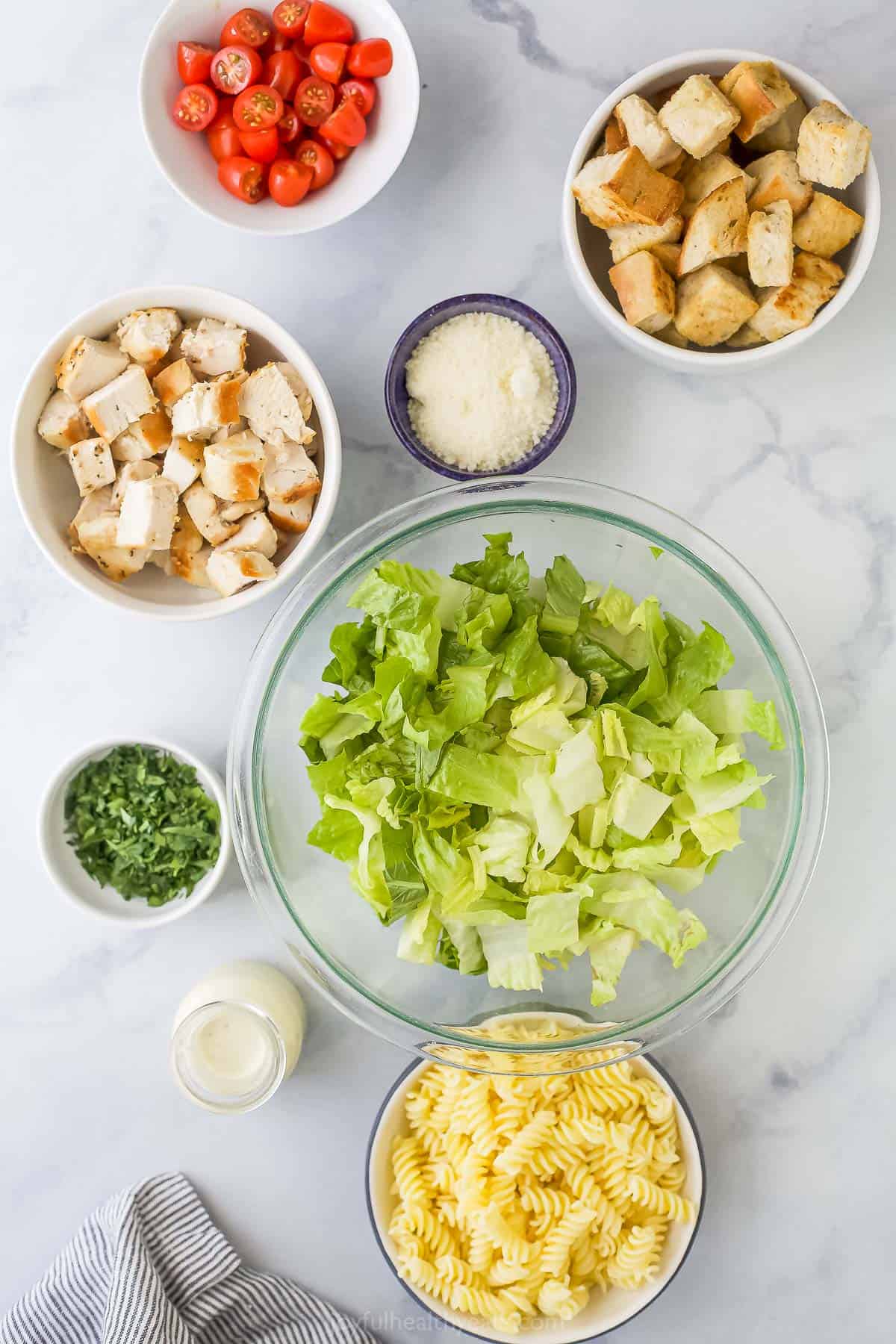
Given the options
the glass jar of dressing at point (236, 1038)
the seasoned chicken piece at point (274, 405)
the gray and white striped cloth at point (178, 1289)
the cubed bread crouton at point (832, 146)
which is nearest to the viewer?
the cubed bread crouton at point (832, 146)

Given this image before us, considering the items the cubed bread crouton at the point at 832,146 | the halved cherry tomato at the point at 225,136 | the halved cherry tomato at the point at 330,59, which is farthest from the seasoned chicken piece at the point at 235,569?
the cubed bread crouton at the point at 832,146

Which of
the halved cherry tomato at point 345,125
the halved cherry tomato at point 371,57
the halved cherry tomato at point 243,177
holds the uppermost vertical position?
the halved cherry tomato at point 371,57

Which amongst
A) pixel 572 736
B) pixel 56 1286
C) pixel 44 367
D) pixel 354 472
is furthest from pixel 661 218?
pixel 56 1286

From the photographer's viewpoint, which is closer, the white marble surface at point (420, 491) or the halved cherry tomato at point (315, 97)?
the halved cherry tomato at point (315, 97)

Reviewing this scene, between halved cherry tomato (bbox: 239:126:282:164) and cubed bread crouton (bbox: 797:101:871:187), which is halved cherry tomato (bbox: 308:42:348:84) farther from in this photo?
cubed bread crouton (bbox: 797:101:871:187)

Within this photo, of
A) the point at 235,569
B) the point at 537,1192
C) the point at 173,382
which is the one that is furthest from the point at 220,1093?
the point at 173,382

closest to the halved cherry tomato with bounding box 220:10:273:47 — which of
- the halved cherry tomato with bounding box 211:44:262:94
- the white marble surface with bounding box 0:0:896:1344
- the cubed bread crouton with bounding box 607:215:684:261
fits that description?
the halved cherry tomato with bounding box 211:44:262:94

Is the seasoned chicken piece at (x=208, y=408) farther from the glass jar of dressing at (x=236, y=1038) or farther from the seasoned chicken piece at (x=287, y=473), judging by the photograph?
the glass jar of dressing at (x=236, y=1038)

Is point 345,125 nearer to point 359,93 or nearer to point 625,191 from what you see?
point 359,93
